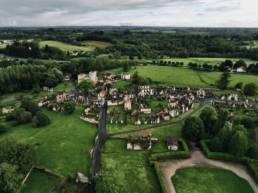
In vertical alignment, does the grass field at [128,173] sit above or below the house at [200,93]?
below

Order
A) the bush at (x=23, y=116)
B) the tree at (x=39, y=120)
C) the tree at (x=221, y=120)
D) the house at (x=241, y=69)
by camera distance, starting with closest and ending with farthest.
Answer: the tree at (x=221, y=120) < the tree at (x=39, y=120) < the bush at (x=23, y=116) < the house at (x=241, y=69)

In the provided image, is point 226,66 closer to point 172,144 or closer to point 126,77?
point 126,77

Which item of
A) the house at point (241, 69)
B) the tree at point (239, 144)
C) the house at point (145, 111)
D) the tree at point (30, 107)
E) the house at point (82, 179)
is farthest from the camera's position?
the house at point (241, 69)

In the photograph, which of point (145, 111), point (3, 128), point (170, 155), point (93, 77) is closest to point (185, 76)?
point (93, 77)

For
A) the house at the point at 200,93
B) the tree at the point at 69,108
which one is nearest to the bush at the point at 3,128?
the tree at the point at 69,108

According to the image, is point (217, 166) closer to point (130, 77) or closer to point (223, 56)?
point (130, 77)

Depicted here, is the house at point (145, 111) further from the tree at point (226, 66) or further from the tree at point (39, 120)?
the tree at point (226, 66)

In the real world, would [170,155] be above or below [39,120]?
below
